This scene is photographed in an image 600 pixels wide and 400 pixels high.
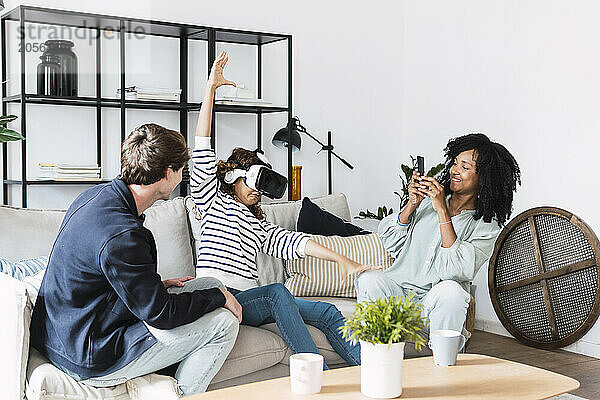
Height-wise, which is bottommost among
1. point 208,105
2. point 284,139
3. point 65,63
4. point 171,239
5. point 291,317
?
point 291,317

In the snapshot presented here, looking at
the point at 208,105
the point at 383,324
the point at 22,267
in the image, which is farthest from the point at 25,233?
the point at 383,324

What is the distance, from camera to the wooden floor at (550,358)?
3457 mm

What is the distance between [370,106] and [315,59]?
0.54m

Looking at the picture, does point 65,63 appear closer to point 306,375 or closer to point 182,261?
point 182,261

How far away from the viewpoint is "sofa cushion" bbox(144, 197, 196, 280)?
3.10 meters

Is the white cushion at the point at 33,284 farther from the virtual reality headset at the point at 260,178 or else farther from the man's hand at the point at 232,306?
the virtual reality headset at the point at 260,178

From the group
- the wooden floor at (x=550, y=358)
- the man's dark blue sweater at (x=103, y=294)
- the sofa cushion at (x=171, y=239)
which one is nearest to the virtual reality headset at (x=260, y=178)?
the sofa cushion at (x=171, y=239)

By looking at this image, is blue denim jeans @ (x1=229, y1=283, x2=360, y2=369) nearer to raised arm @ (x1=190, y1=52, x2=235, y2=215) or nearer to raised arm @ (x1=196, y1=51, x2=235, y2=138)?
raised arm @ (x1=190, y1=52, x2=235, y2=215)

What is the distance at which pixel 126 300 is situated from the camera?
213 cm

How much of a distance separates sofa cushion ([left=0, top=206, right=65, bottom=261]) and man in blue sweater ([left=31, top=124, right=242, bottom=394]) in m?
0.58

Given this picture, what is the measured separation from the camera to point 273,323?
2.77 meters

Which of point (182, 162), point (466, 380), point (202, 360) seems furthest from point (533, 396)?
point (182, 162)

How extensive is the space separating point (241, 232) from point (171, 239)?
386mm

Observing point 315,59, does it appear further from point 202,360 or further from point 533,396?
point 533,396
